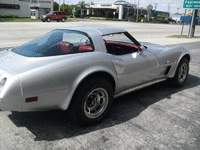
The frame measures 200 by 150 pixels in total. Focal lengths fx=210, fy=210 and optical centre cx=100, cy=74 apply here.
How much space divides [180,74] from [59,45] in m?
2.84

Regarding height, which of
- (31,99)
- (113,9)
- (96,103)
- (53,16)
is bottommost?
(96,103)

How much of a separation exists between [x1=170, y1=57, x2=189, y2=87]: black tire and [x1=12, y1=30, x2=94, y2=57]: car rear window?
224 cm

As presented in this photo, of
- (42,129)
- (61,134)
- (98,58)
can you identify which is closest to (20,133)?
(42,129)

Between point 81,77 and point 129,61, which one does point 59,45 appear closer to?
point 81,77

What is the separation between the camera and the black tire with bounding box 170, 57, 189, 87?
441cm

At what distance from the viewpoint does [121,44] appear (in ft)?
12.7

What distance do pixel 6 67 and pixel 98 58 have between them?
1.16 m

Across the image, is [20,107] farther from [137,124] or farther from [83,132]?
[137,124]

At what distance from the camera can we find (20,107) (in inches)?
90.7

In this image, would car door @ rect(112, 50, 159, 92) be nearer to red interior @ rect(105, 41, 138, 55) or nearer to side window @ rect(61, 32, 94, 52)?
red interior @ rect(105, 41, 138, 55)

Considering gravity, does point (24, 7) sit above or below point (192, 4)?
above

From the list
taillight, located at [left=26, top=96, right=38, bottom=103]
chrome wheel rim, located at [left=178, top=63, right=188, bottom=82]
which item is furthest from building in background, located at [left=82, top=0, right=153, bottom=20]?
taillight, located at [left=26, top=96, right=38, bottom=103]

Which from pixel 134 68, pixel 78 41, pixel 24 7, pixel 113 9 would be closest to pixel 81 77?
pixel 78 41

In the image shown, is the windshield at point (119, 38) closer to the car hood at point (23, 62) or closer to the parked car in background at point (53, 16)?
the car hood at point (23, 62)
